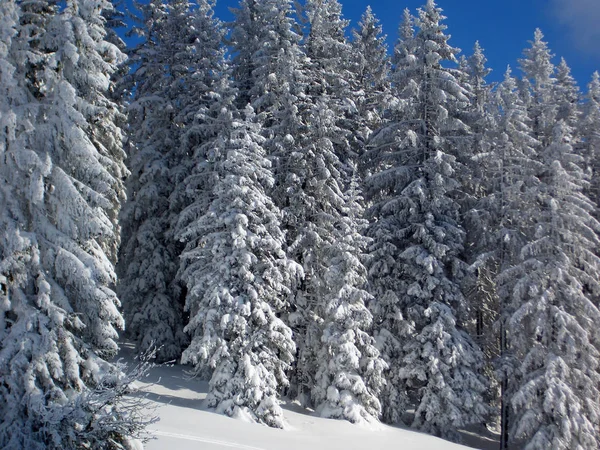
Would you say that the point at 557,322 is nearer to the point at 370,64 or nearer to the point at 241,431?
the point at 241,431

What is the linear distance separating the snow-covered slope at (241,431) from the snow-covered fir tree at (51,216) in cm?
220

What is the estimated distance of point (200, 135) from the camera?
23.4 m

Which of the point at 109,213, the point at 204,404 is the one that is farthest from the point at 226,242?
the point at 204,404

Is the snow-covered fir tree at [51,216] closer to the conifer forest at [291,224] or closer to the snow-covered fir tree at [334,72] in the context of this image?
the conifer forest at [291,224]

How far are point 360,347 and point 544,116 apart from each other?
567 inches

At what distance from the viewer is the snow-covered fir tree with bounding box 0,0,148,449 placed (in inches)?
465

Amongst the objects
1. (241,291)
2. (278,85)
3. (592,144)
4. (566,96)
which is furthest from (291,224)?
(566,96)

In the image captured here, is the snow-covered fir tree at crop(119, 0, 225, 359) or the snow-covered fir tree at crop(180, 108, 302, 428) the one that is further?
the snow-covered fir tree at crop(119, 0, 225, 359)

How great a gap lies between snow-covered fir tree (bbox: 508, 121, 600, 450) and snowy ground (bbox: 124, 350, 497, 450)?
13.9ft

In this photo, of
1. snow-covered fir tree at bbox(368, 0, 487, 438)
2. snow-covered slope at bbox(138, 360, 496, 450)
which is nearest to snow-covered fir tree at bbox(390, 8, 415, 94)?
snow-covered fir tree at bbox(368, 0, 487, 438)

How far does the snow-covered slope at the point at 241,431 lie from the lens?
13070 mm

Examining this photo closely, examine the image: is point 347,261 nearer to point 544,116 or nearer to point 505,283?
point 505,283

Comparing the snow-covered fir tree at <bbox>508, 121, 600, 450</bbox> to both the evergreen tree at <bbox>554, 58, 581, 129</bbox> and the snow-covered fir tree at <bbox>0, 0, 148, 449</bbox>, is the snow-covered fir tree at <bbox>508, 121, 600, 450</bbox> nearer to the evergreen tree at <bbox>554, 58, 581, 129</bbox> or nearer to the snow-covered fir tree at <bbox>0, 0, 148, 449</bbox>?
the evergreen tree at <bbox>554, 58, 581, 129</bbox>

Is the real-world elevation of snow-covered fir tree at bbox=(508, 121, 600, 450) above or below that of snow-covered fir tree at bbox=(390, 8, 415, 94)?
below
